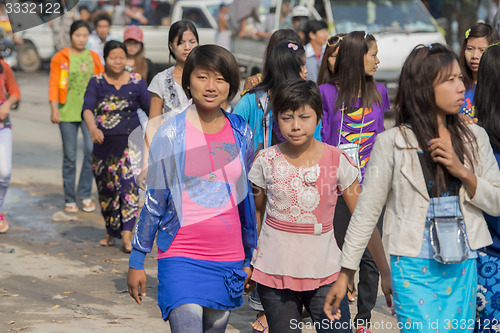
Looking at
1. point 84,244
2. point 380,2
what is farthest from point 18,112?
point 84,244

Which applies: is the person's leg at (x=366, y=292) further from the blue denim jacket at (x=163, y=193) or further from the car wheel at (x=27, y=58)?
the car wheel at (x=27, y=58)

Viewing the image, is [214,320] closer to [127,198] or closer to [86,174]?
[127,198]

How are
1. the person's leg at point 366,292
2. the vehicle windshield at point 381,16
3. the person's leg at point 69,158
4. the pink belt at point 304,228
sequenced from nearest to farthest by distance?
the pink belt at point 304,228 < the person's leg at point 366,292 < the person's leg at point 69,158 < the vehicle windshield at point 381,16

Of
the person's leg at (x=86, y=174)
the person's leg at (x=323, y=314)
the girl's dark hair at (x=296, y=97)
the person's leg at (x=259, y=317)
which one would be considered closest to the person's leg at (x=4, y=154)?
the person's leg at (x=86, y=174)

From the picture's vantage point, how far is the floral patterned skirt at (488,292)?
375 centimetres

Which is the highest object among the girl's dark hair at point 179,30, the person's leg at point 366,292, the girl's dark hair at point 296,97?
the girl's dark hair at point 179,30

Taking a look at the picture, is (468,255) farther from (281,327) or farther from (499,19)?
(499,19)

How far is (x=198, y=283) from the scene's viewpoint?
3934 mm

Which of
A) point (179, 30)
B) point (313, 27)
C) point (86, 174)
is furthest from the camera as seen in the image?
point (313, 27)

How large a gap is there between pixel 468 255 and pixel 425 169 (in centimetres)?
40

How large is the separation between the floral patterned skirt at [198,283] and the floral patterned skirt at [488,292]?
113cm

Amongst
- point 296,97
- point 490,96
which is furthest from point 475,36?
point 296,97

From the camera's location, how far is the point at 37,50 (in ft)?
84.4

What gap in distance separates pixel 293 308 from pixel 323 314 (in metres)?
0.17
